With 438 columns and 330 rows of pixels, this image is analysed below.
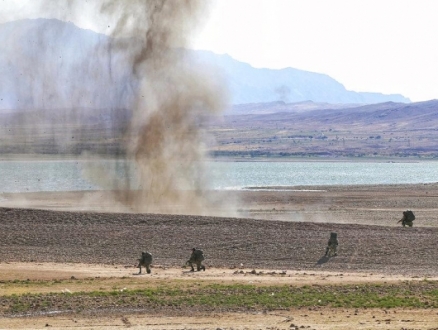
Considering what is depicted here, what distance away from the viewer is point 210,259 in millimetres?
30391

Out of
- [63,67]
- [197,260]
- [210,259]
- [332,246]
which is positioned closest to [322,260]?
[332,246]

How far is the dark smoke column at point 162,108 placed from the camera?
152 ft

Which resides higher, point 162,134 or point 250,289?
point 162,134

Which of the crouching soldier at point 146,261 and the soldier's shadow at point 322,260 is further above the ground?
the crouching soldier at point 146,261

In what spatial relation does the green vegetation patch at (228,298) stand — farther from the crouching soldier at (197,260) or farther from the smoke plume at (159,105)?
the smoke plume at (159,105)

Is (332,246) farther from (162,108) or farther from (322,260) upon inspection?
(162,108)

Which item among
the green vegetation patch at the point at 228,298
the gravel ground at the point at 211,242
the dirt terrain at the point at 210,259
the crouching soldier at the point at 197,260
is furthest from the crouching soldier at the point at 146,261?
the green vegetation patch at the point at 228,298

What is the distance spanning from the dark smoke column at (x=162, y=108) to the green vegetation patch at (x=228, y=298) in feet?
77.7

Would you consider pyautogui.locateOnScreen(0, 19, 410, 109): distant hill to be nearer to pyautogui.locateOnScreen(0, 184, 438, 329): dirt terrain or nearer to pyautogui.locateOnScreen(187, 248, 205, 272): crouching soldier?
pyautogui.locateOnScreen(0, 184, 438, 329): dirt terrain

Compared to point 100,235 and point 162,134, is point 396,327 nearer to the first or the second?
point 100,235

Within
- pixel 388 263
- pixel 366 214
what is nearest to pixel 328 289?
pixel 388 263

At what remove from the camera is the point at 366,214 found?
53.3 m

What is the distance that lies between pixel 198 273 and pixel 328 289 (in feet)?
16.4

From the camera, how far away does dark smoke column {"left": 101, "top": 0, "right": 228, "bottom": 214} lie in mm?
46406
